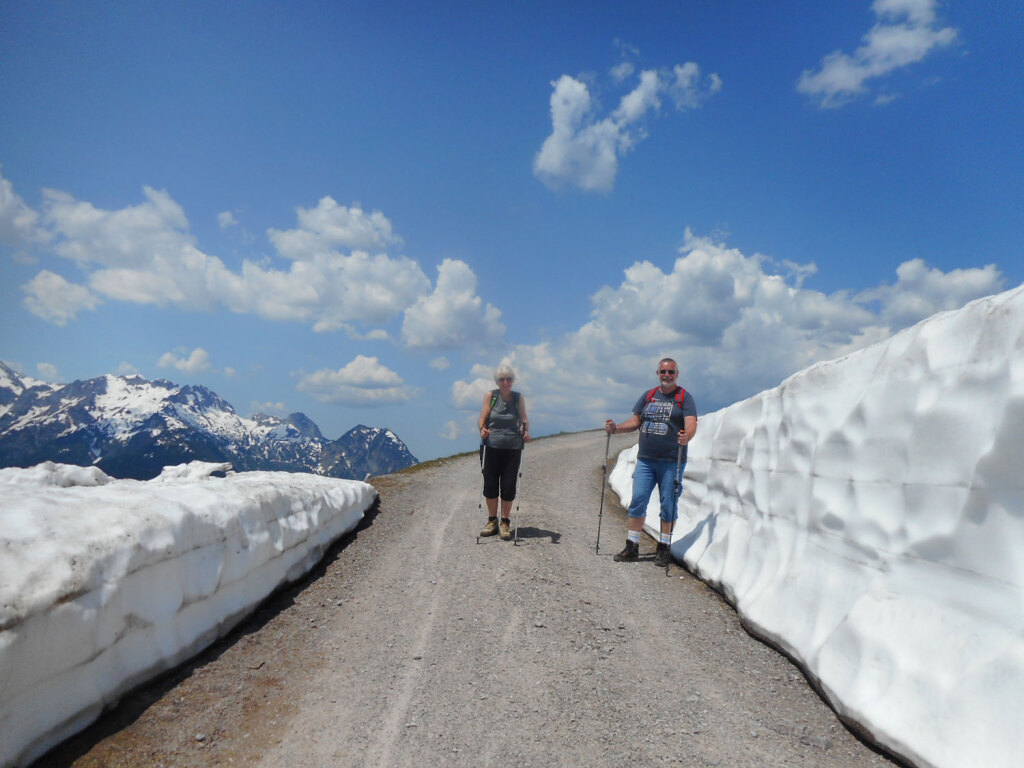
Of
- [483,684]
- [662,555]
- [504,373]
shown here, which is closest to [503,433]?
[504,373]

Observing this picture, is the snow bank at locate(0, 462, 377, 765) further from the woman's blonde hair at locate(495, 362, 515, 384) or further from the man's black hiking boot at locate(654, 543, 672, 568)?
the man's black hiking boot at locate(654, 543, 672, 568)

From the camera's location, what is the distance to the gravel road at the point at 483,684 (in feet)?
13.0

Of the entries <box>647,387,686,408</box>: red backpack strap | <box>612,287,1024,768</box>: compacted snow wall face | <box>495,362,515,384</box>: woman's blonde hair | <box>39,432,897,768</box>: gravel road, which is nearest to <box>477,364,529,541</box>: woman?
<box>495,362,515,384</box>: woman's blonde hair

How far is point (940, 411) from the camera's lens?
14.9 ft

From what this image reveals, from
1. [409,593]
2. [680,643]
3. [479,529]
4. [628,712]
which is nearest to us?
[628,712]

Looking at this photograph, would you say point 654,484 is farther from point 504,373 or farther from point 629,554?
point 504,373

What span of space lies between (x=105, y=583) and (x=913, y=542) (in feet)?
21.8

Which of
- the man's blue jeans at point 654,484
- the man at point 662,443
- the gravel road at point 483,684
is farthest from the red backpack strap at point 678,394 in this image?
the gravel road at point 483,684

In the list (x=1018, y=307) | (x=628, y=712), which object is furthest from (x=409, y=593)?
(x=1018, y=307)

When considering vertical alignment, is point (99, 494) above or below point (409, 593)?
above

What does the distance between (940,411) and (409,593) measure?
6.27 m

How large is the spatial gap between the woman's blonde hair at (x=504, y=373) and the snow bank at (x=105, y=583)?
421 centimetres

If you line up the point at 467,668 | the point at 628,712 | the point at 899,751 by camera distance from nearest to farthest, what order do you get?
the point at 899,751 → the point at 628,712 → the point at 467,668

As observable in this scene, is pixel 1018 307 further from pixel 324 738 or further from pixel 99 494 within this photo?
pixel 99 494
